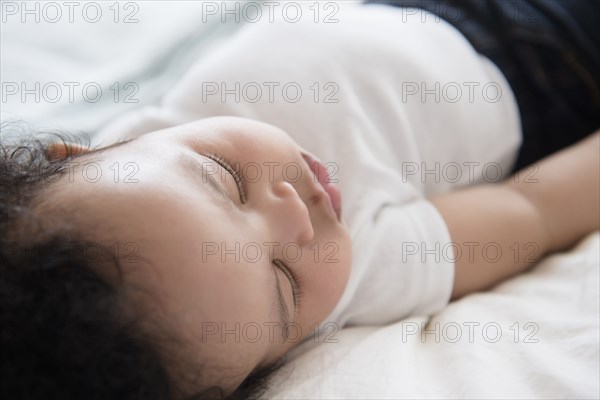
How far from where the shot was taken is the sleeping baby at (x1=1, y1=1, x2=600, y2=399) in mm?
614

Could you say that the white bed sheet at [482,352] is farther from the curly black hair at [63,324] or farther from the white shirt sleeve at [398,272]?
the curly black hair at [63,324]

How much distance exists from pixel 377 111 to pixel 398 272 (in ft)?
0.90

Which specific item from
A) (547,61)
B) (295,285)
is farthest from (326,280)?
(547,61)

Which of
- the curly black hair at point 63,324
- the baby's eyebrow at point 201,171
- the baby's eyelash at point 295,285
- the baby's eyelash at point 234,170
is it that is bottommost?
the baby's eyelash at point 295,285

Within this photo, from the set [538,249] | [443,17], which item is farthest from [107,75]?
[538,249]

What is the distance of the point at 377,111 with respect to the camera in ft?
3.34

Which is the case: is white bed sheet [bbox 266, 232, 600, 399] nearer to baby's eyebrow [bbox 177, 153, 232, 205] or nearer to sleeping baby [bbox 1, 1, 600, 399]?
sleeping baby [bbox 1, 1, 600, 399]

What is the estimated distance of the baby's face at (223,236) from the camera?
2.10 ft

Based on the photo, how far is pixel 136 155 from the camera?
0.72 meters

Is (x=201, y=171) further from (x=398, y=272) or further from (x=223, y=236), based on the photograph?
(x=398, y=272)

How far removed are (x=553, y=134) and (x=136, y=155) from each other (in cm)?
73

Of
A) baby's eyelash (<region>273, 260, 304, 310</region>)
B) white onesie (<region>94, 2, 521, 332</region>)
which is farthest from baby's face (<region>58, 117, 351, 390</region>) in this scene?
white onesie (<region>94, 2, 521, 332</region>)

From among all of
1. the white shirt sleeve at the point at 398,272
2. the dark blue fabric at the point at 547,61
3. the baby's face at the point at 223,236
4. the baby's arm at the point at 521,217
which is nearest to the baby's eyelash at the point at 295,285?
the baby's face at the point at 223,236

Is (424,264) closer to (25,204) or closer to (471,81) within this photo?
(471,81)
